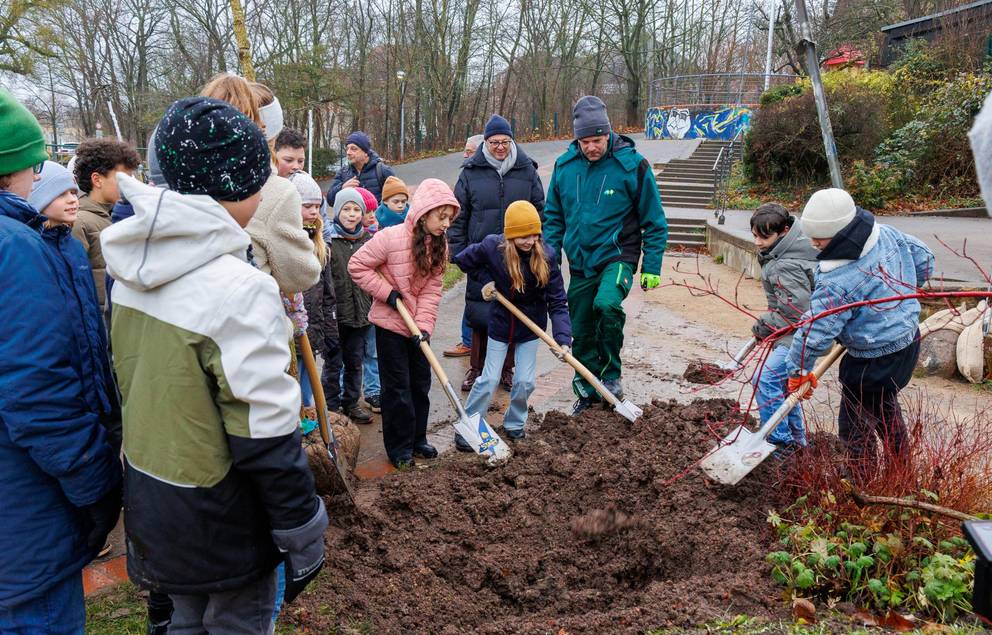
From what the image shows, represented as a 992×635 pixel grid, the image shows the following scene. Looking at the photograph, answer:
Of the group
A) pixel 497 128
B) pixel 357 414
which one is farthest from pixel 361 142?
pixel 357 414

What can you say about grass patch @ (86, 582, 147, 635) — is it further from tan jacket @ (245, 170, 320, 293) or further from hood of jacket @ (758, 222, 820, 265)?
hood of jacket @ (758, 222, 820, 265)

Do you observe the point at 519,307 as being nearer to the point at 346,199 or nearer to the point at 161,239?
the point at 346,199

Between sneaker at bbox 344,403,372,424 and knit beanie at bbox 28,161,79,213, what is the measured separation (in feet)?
9.38

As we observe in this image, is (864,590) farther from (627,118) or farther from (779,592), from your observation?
(627,118)

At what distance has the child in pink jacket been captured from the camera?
447 centimetres

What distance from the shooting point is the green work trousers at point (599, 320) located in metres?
5.14

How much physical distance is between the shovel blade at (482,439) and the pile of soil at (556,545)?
89 mm

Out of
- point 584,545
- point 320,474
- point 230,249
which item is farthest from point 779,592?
point 230,249

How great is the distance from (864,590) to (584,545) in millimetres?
1272

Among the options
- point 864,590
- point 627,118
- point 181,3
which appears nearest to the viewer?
point 864,590

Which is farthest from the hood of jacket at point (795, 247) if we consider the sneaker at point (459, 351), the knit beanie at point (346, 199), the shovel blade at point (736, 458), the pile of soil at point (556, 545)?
the sneaker at point (459, 351)

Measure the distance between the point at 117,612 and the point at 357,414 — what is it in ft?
7.97

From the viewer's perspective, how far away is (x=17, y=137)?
217 cm

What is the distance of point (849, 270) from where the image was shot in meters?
3.59
